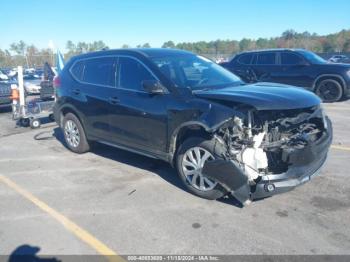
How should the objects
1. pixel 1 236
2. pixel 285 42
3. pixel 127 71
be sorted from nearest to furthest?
pixel 1 236
pixel 127 71
pixel 285 42

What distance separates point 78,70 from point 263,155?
3.97m

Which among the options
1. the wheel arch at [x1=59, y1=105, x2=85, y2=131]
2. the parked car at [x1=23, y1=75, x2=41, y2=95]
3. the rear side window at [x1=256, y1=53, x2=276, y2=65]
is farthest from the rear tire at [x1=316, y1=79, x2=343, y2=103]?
the parked car at [x1=23, y1=75, x2=41, y2=95]

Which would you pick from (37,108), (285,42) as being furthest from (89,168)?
(285,42)

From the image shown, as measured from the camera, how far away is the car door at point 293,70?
12234 mm

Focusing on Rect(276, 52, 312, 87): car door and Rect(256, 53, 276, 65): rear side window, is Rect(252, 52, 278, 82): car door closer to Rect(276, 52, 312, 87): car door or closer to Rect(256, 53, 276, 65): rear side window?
Rect(256, 53, 276, 65): rear side window

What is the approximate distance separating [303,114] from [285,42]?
8362 cm

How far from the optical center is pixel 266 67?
12.8 metres

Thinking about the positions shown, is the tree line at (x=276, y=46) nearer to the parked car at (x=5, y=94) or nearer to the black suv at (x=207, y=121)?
the parked car at (x=5, y=94)

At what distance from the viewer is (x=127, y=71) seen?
540 centimetres

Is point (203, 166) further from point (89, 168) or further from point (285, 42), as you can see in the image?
point (285, 42)

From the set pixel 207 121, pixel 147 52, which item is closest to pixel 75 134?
pixel 147 52

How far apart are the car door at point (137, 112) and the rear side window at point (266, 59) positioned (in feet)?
27.9

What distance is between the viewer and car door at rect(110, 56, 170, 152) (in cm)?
485

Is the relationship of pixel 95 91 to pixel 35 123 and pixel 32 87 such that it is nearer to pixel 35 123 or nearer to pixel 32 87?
pixel 35 123
